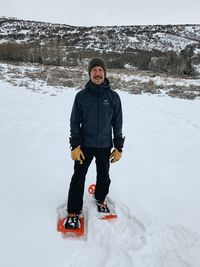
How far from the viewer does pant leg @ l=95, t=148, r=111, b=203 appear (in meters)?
2.78

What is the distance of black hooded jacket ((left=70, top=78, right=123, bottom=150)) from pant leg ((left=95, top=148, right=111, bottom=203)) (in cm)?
10

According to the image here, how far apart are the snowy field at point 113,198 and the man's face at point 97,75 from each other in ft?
4.79

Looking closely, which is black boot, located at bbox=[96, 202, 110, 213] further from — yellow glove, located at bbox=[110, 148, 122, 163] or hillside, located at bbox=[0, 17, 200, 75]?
hillside, located at bbox=[0, 17, 200, 75]

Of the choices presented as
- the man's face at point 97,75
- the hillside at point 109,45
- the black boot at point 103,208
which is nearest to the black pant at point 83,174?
the black boot at point 103,208

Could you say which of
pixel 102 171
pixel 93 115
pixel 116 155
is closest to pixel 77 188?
pixel 102 171

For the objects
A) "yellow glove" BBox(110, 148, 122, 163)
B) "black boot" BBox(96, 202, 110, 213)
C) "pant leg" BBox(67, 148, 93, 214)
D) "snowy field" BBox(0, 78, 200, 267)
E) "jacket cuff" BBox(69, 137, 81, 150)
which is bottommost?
"snowy field" BBox(0, 78, 200, 267)

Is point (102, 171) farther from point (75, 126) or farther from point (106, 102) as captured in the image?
point (106, 102)

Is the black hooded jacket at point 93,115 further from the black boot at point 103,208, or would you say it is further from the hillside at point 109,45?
the hillside at point 109,45

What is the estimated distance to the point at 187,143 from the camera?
565 centimetres

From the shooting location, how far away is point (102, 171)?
2906 mm

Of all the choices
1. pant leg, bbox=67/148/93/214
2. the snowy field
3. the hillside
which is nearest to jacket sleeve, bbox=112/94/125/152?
pant leg, bbox=67/148/93/214

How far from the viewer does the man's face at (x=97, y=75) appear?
254 centimetres

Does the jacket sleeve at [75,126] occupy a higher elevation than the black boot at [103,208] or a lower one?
higher

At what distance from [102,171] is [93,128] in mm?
538
